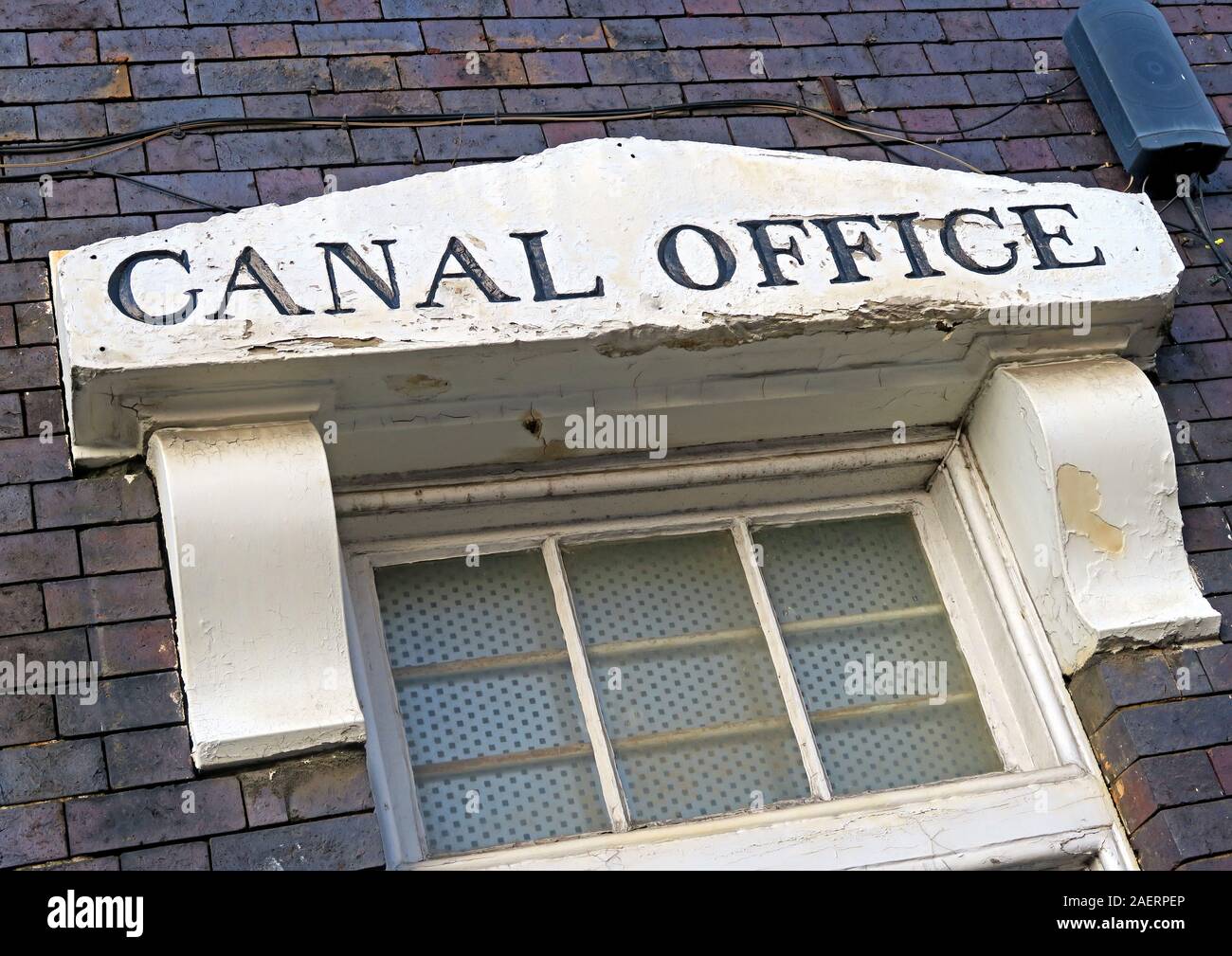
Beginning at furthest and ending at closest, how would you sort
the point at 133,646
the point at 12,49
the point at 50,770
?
the point at 12,49 → the point at 133,646 → the point at 50,770

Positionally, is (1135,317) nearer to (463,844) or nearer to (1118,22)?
(1118,22)

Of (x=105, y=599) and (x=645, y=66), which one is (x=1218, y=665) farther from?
(x=105, y=599)

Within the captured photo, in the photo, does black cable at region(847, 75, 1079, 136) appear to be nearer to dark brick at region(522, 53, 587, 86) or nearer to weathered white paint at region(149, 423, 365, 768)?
dark brick at region(522, 53, 587, 86)

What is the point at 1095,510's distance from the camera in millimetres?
4125

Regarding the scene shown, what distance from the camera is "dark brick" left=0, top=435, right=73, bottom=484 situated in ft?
12.6

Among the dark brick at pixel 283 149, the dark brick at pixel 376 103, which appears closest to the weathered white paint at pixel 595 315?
the dark brick at pixel 283 149

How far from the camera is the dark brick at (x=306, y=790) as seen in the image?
347cm

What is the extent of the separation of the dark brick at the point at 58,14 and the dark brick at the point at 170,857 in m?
2.32

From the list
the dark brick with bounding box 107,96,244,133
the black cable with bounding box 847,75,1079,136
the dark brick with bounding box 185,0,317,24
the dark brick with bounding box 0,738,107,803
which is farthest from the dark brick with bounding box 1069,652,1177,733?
the dark brick with bounding box 185,0,317,24

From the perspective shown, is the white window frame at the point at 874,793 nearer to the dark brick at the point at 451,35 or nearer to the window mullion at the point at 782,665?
the window mullion at the point at 782,665

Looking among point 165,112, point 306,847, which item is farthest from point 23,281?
point 306,847

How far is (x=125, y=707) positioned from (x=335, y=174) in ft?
5.14

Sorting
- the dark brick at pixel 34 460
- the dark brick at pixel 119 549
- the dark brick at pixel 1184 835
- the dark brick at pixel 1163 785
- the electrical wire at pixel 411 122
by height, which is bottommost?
the dark brick at pixel 1184 835
